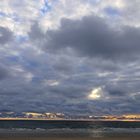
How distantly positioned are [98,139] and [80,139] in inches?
156

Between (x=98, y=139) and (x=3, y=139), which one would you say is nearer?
(x=3, y=139)

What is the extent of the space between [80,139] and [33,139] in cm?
1038

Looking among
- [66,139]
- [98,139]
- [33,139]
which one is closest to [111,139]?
[98,139]

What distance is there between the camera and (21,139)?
82.4 metres

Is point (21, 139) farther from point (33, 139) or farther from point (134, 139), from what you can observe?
point (134, 139)

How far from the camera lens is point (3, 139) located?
8131 cm

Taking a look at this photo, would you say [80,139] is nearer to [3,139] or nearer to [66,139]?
[66,139]

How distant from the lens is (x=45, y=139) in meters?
84.1

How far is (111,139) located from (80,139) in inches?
269

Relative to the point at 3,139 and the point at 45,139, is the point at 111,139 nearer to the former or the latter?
the point at 45,139

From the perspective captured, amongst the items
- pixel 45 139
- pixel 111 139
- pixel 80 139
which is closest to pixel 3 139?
pixel 45 139

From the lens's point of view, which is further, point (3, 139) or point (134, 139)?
point (134, 139)

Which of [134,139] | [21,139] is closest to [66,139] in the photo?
[21,139]

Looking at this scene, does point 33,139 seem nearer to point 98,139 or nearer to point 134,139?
point 98,139
